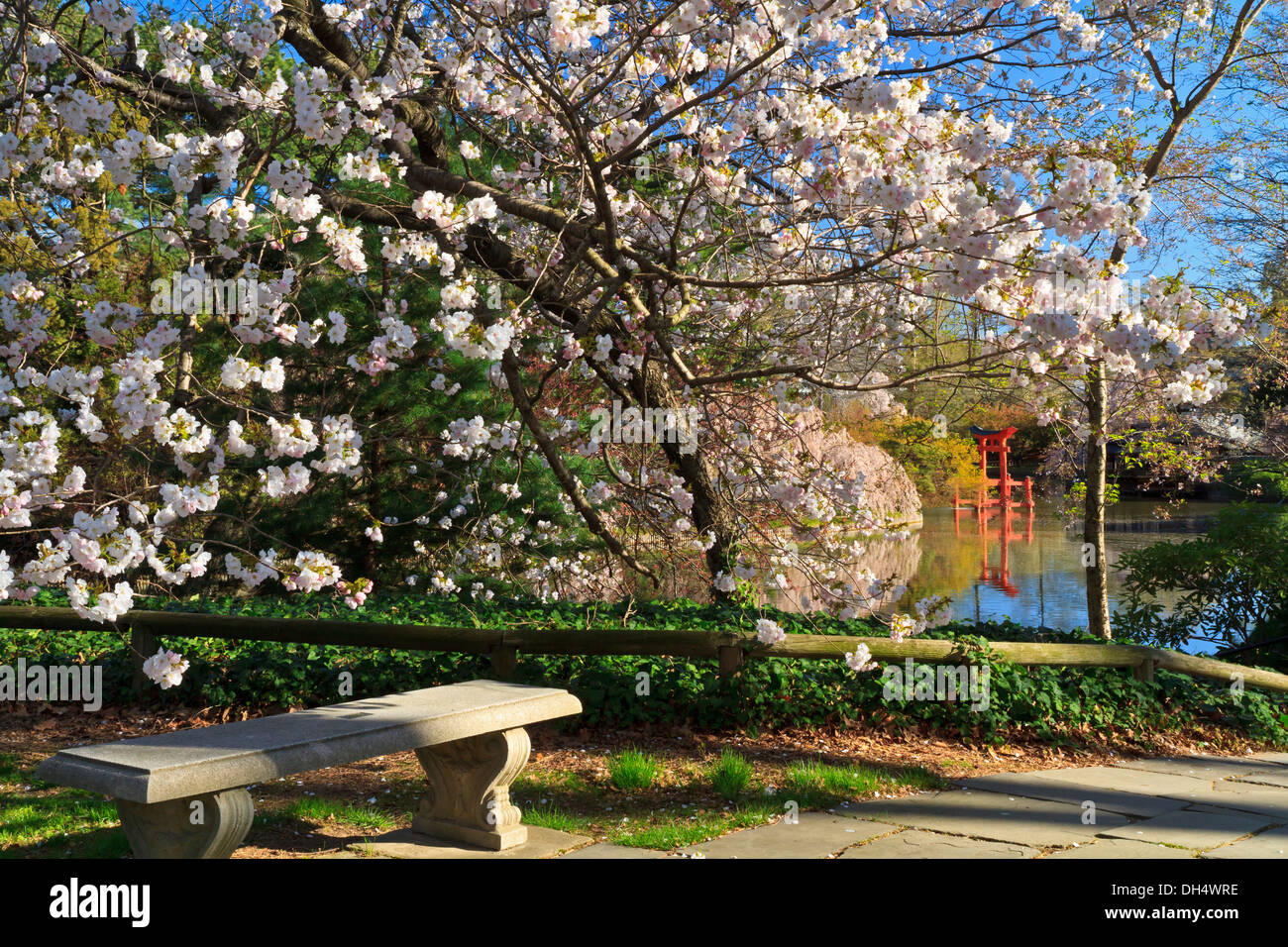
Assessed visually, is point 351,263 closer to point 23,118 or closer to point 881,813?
point 23,118

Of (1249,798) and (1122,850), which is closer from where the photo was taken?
(1122,850)

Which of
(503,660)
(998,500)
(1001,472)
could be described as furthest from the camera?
(1001,472)

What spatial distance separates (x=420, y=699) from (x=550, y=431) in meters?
3.57

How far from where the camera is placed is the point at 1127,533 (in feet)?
70.7

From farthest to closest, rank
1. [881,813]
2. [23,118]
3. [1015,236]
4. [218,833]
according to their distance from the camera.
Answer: [23,118], [881,813], [1015,236], [218,833]

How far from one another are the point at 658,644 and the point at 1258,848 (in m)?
3.12

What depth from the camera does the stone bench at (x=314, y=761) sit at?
3230 mm

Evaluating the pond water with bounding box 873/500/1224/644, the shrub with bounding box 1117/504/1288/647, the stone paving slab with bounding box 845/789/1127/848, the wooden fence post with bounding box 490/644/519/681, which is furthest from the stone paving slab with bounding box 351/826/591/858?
the shrub with bounding box 1117/504/1288/647

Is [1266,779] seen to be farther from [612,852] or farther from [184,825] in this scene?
[184,825]

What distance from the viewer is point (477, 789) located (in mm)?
4246

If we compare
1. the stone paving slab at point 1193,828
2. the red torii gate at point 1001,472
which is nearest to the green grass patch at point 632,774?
the stone paving slab at point 1193,828

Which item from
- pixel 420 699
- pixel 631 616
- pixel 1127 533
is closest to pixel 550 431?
pixel 631 616

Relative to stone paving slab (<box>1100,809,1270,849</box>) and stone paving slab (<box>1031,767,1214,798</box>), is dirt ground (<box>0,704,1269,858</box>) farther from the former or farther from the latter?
stone paving slab (<box>1100,809,1270,849</box>)

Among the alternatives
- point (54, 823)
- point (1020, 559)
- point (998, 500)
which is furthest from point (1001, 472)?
point (54, 823)
